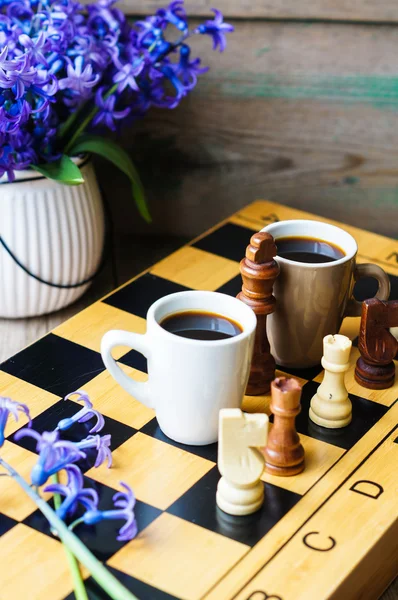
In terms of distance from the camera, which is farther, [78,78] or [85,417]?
[78,78]

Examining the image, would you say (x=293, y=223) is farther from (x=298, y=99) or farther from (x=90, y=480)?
(x=298, y=99)

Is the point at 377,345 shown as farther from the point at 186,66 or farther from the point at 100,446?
the point at 186,66

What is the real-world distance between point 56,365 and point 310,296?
0.33 meters

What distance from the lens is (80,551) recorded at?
77 centimetres

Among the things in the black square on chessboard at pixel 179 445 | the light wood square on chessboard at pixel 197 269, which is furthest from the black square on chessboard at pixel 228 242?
the black square on chessboard at pixel 179 445

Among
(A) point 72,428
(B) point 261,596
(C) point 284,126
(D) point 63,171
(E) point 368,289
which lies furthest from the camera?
(C) point 284,126

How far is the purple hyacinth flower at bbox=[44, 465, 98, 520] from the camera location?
829mm

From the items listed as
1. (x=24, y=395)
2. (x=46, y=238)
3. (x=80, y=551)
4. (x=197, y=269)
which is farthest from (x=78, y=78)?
(x=80, y=551)

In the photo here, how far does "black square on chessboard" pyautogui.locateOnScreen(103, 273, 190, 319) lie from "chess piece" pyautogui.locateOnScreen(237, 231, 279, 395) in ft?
0.78

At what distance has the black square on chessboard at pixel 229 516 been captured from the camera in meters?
0.83

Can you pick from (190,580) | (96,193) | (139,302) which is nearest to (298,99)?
(96,193)

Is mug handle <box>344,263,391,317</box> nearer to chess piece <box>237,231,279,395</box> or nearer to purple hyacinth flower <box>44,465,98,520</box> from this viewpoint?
chess piece <box>237,231,279,395</box>

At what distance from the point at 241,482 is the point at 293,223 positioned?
396mm

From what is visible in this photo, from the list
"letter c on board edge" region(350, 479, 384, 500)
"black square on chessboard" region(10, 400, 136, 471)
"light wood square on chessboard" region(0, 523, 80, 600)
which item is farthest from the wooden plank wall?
"light wood square on chessboard" region(0, 523, 80, 600)
